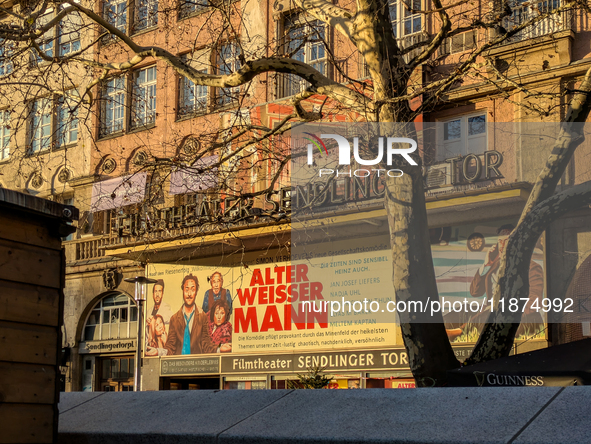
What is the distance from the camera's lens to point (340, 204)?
18625mm

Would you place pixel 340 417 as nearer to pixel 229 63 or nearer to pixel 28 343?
pixel 28 343

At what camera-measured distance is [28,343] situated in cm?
528

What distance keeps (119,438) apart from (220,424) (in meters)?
0.79

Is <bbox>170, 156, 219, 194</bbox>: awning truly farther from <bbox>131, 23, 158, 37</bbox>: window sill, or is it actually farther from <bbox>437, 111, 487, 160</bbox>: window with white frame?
<bbox>131, 23, 158, 37</bbox>: window sill

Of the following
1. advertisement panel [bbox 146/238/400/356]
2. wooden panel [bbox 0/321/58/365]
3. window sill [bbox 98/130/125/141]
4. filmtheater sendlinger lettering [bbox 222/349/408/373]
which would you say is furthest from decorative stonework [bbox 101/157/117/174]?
wooden panel [bbox 0/321/58/365]

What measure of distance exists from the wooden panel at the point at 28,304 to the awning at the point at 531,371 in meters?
4.01

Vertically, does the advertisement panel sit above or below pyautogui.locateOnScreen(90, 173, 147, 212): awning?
below

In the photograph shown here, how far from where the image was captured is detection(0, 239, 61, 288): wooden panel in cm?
520

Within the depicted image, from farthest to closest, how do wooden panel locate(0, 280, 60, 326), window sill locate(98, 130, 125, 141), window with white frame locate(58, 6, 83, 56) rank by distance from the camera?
window sill locate(98, 130, 125, 141) < window with white frame locate(58, 6, 83, 56) < wooden panel locate(0, 280, 60, 326)

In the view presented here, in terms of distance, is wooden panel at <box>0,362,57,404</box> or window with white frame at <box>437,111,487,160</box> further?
window with white frame at <box>437,111,487,160</box>

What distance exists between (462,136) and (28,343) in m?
14.4

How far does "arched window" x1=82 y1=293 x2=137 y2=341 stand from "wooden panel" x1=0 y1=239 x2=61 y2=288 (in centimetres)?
1864

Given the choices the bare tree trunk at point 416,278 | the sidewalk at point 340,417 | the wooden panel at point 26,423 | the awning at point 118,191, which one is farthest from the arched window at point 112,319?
the wooden panel at point 26,423

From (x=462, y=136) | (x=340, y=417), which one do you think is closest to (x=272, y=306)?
(x=462, y=136)
